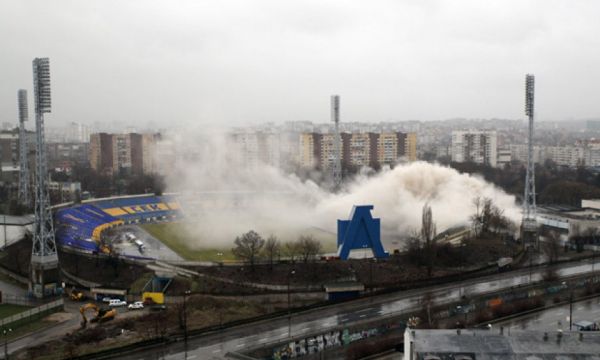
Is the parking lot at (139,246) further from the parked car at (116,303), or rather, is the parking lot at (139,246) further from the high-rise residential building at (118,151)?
the high-rise residential building at (118,151)

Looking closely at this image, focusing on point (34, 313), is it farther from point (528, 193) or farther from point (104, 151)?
point (104, 151)

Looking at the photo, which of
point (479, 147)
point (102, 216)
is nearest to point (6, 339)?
point (102, 216)

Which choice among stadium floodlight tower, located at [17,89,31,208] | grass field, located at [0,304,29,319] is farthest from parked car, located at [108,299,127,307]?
stadium floodlight tower, located at [17,89,31,208]

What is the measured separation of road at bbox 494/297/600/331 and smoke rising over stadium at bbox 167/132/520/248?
11817 millimetres

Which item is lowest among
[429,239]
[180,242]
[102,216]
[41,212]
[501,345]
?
[180,242]

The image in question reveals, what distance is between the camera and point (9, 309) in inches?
830

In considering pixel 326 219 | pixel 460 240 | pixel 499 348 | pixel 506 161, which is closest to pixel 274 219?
pixel 326 219

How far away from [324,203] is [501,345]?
26720 mm

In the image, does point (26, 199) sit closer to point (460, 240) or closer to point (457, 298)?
point (460, 240)

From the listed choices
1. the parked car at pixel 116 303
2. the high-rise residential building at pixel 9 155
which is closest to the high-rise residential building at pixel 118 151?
the high-rise residential building at pixel 9 155

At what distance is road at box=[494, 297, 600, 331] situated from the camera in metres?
17.5

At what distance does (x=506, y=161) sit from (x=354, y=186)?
39.4 meters

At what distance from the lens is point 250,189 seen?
46688 millimetres

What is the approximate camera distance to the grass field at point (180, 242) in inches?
1092
